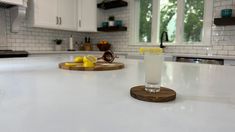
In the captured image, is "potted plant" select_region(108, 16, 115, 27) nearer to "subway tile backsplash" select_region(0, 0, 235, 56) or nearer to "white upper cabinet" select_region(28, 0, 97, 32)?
"subway tile backsplash" select_region(0, 0, 235, 56)

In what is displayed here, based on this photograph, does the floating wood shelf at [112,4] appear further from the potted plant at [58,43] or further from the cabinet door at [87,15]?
the potted plant at [58,43]

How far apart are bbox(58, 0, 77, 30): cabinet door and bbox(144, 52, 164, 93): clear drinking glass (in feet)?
10.9

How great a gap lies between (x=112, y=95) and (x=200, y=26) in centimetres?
304

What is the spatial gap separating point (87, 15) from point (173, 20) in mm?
1762

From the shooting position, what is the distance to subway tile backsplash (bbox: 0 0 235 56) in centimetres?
287

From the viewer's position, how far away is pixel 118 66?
1178 millimetres

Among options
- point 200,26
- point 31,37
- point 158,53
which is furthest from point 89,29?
point 158,53

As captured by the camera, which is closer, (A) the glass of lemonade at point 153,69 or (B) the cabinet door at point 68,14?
(A) the glass of lemonade at point 153,69

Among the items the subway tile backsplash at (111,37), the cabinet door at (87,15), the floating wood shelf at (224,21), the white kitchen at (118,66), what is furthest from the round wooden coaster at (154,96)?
the cabinet door at (87,15)

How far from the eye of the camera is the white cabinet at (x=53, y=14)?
314 cm

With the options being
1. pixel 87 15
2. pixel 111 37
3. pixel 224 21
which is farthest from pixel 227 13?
pixel 87 15

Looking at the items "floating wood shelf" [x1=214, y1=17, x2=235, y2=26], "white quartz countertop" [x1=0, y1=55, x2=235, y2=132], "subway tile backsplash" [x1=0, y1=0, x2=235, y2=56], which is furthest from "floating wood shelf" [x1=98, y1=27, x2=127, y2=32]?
"white quartz countertop" [x1=0, y1=55, x2=235, y2=132]

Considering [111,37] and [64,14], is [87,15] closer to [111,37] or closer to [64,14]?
[64,14]

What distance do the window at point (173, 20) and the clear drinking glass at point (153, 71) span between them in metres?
2.85
